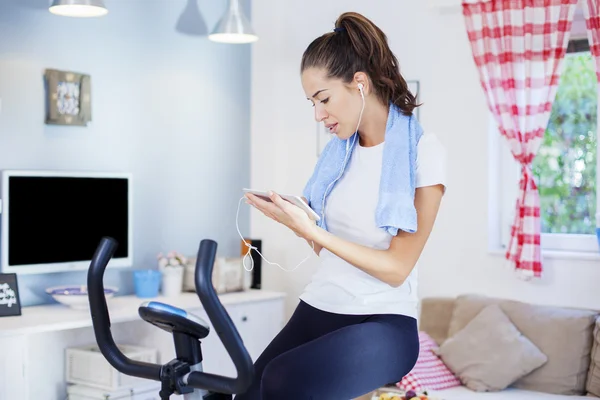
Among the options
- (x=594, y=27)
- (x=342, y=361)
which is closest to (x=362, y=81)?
(x=342, y=361)

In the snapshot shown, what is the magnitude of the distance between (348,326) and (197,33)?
Answer: 3219 millimetres

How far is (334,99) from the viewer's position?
2111 mm

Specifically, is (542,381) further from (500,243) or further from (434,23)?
(434,23)

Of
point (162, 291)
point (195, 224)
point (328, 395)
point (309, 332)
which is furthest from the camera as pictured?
point (195, 224)

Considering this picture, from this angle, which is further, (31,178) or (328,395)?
(31,178)

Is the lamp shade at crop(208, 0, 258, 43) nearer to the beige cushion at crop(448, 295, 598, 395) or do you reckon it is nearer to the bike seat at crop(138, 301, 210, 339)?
the beige cushion at crop(448, 295, 598, 395)

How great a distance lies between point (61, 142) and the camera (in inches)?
159

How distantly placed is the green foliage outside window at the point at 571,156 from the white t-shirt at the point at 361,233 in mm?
2318

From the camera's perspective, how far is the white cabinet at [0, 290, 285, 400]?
11.0ft

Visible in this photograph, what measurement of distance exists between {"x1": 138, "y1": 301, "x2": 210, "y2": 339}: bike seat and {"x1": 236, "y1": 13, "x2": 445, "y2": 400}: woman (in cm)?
31

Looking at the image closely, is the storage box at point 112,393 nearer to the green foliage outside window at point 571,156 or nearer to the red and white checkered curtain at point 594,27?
the green foliage outside window at point 571,156

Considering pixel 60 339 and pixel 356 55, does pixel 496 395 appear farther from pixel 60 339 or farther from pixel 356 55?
pixel 356 55

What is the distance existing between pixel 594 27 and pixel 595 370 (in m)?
Answer: 1.60

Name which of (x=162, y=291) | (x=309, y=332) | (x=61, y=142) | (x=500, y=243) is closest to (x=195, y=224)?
(x=162, y=291)
